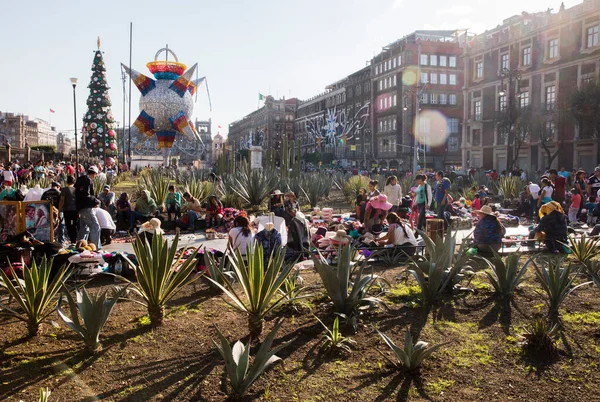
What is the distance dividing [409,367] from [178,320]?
92.7 inches

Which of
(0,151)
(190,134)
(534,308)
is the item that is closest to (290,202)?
(534,308)

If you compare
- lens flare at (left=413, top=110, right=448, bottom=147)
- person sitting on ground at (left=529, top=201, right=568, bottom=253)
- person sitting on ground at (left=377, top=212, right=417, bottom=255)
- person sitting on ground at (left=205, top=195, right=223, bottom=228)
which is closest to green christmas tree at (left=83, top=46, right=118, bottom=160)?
person sitting on ground at (left=205, top=195, right=223, bottom=228)

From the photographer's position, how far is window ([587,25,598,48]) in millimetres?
31453

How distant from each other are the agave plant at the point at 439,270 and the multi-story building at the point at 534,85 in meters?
24.5

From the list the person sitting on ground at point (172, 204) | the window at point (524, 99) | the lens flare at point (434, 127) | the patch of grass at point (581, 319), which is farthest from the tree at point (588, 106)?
the patch of grass at point (581, 319)

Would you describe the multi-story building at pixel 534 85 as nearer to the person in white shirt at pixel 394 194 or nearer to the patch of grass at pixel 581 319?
the person in white shirt at pixel 394 194

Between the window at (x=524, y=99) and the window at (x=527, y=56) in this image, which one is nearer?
the window at (x=527, y=56)

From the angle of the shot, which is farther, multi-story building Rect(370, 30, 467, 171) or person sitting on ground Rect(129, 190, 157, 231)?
multi-story building Rect(370, 30, 467, 171)

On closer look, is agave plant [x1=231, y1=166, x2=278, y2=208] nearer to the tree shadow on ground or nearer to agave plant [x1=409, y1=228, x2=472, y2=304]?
agave plant [x1=409, y1=228, x2=472, y2=304]

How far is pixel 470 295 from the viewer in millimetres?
5848

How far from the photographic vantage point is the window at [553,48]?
34344mm

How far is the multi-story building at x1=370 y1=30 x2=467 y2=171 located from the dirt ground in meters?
50.8

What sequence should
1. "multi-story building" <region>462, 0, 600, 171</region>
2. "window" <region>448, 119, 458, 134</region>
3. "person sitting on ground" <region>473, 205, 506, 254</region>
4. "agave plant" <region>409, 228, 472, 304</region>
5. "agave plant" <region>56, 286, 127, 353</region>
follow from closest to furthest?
1. "agave plant" <region>56, 286, 127, 353</region>
2. "agave plant" <region>409, 228, 472, 304</region>
3. "person sitting on ground" <region>473, 205, 506, 254</region>
4. "multi-story building" <region>462, 0, 600, 171</region>
5. "window" <region>448, 119, 458, 134</region>

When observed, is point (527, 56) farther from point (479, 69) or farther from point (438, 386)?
point (438, 386)
